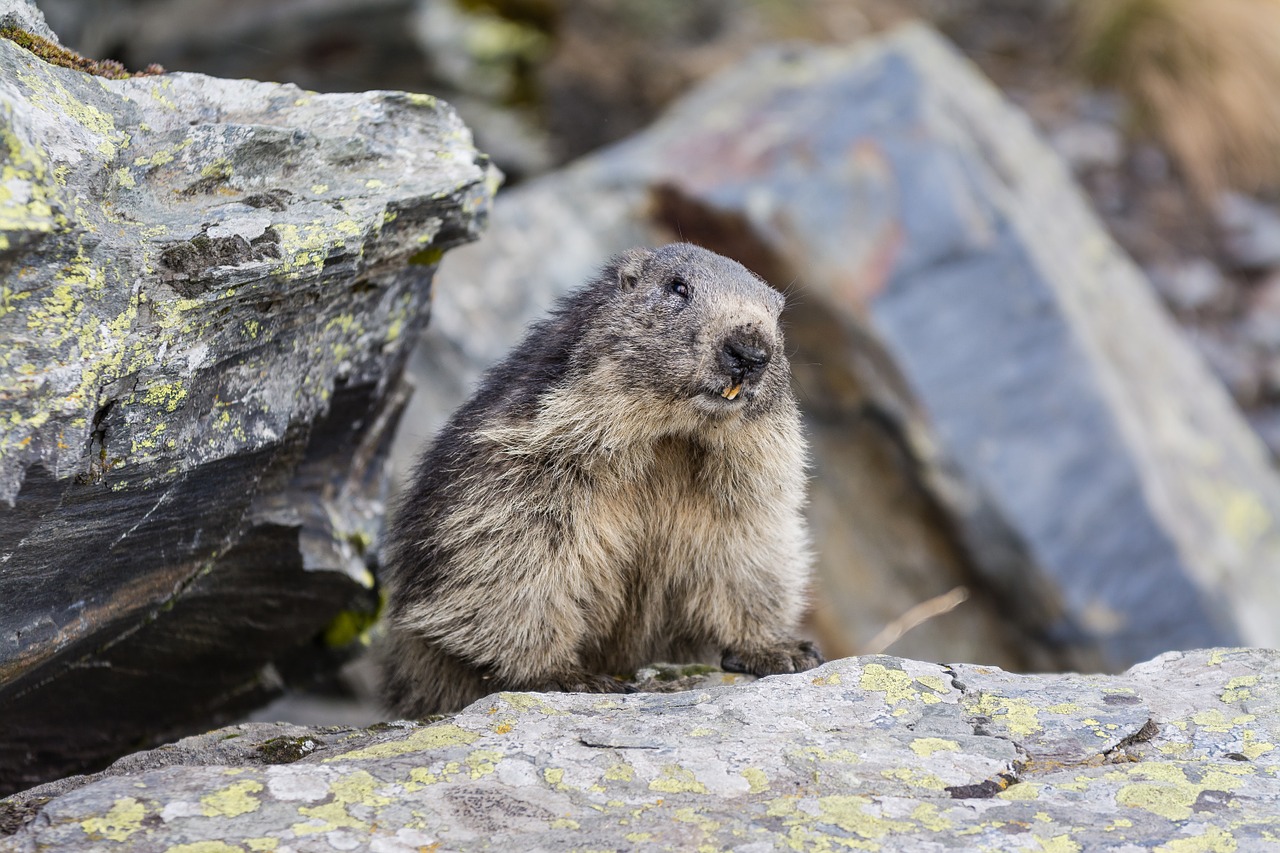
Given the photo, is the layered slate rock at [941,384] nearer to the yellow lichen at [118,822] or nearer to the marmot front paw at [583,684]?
the marmot front paw at [583,684]

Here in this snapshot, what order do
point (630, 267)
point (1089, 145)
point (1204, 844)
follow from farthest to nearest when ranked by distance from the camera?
point (1089, 145) → point (630, 267) → point (1204, 844)

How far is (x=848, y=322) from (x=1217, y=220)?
8554mm

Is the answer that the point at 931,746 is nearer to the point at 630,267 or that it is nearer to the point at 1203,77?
the point at 630,267

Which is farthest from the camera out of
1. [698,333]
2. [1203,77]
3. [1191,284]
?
[1203,77]

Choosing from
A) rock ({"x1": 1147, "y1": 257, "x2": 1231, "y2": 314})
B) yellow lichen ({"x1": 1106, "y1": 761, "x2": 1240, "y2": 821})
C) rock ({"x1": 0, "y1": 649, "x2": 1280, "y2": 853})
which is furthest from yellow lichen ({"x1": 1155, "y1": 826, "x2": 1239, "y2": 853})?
rock ({"x1": 1147, "y1": 257, "x2": 1231, "y2": 314})

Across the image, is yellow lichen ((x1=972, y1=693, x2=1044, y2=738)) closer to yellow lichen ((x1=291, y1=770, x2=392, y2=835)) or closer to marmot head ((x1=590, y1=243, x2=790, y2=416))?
marmot head ((x1=590, y1=243, x2=790, y2=416))

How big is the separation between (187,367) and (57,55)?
4.38ft

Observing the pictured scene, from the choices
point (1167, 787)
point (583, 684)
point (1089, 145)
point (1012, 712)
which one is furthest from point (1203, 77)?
point (1167, 787)

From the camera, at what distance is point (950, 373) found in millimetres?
10922

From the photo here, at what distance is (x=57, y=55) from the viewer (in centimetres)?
471

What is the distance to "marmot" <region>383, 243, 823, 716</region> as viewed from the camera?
551 cm

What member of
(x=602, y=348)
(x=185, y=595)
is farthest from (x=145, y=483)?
(x=602, y=348)

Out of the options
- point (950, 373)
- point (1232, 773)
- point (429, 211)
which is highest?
point (950, 373)

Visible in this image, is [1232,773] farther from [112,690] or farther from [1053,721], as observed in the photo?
[112,690]
